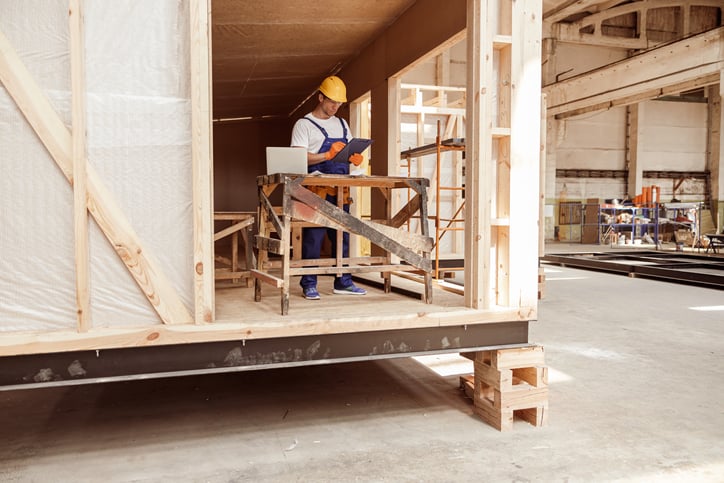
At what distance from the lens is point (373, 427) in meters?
3.78

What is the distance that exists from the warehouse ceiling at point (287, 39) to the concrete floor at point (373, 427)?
3.47 meters

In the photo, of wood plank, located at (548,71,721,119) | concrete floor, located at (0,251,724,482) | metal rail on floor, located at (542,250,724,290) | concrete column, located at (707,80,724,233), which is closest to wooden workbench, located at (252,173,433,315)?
concrete floor, located at (0,251,724,482)

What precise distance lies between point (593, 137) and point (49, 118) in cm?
2368

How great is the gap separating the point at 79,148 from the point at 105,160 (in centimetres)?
14

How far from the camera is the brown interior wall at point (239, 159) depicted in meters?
15.1

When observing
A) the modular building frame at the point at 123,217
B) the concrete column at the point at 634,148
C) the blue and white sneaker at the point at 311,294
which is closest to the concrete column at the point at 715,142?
the concrete column at the point at 634,148

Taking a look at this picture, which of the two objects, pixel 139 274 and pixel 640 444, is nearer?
pixel 139 274

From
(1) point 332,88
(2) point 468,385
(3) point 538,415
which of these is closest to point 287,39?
(1) point 332,88

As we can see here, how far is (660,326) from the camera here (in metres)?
6.82

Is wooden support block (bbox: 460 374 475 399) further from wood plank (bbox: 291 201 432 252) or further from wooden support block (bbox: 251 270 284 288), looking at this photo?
wooden support block (bbox: 251 270 284 288)

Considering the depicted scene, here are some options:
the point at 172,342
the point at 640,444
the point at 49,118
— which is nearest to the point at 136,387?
the point at 172,342

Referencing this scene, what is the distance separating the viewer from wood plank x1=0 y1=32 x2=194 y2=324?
2889 millimetres

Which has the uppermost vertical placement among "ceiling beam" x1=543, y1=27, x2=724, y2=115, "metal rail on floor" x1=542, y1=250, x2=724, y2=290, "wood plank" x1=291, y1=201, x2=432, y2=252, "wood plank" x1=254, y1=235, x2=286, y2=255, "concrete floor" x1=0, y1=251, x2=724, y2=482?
"ceiling beam" x1=543, y1=27, x2=724, y2=115

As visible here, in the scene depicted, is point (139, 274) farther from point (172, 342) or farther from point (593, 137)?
point (593, 137)
